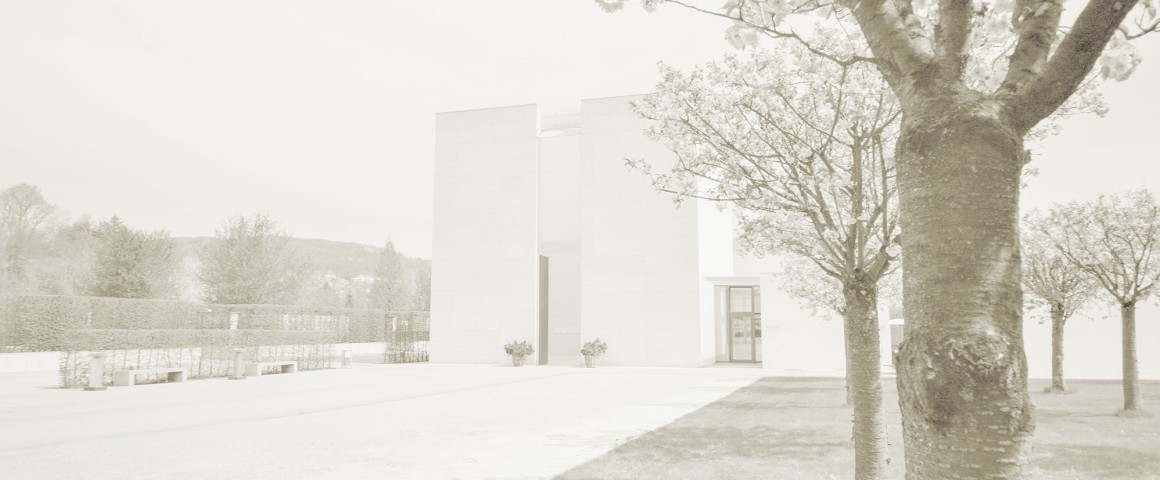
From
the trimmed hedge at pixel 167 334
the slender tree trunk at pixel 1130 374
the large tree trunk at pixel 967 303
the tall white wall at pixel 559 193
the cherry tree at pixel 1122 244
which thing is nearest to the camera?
the large tree trunk at pixel 967 303

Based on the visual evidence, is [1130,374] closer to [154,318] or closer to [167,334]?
[167,334]

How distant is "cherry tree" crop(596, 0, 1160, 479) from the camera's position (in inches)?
85.2

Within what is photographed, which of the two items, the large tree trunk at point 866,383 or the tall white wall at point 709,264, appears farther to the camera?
the tall white wall at point 709,264

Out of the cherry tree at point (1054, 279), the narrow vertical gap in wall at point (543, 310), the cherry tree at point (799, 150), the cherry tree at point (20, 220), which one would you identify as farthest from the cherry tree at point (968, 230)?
the cherry tree at point (20, 220)

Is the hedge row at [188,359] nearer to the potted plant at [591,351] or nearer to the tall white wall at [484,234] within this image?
the tall white wall at [484,234]

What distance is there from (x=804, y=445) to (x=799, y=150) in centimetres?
483

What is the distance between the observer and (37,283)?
37781 mm

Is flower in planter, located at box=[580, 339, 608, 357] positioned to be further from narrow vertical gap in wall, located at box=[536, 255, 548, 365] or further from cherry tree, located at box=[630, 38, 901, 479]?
cherry tree, located at box=[630, 38, 901, 479]

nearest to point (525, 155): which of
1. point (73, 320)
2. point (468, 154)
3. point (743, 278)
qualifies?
point (468, 154)

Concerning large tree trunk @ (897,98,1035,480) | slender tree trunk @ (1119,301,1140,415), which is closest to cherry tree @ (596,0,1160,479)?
large tree trunk @ (897,98,1035,480)

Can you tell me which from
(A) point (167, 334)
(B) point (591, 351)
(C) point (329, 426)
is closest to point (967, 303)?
(C) point (329, 426)

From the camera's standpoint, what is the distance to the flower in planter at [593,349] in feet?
93.7

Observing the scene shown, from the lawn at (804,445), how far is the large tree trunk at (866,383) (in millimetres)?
1249

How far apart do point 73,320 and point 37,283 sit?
654 inches
